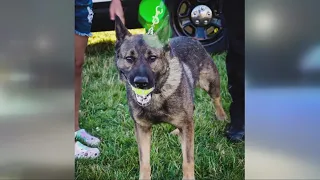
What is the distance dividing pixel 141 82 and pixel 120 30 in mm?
468

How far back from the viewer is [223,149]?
2.95 metres

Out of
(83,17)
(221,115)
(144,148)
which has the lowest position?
(144,148)

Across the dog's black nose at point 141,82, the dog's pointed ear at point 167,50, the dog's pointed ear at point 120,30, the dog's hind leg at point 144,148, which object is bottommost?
the dog's hind leg at point 144,148

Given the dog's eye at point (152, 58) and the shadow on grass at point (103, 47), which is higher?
the shadow on grass at point (103, 47)

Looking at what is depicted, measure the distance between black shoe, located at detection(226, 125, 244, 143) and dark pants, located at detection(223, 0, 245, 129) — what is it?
23 mm

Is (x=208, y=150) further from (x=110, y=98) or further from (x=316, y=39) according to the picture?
(x=316, y=39)

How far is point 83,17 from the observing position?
319 cm

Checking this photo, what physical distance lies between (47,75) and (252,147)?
65.1 inches

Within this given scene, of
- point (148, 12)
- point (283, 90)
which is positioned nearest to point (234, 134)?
point (283, 90)

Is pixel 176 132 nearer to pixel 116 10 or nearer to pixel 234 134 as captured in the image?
pixel 234 134

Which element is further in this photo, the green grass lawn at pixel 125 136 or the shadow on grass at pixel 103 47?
the shadow on grass at pixel 103 47

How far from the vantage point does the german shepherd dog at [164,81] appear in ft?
9.80

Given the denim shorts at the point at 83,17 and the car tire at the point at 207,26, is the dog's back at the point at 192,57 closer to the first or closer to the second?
the car tire at the point at 207,26

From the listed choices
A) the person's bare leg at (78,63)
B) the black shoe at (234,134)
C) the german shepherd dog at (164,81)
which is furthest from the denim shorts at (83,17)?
the black shoe at (234,134)
